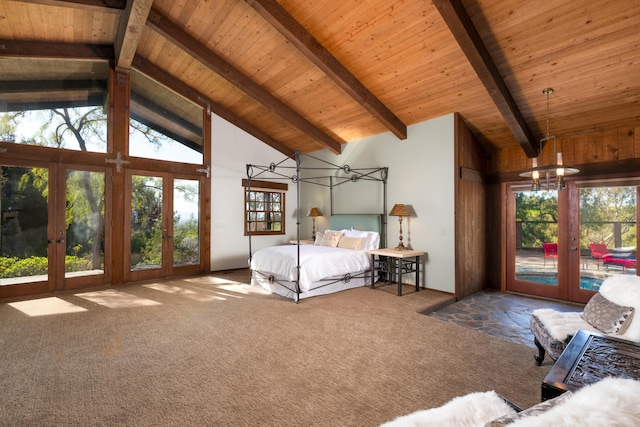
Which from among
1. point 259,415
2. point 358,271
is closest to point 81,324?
point 259,415

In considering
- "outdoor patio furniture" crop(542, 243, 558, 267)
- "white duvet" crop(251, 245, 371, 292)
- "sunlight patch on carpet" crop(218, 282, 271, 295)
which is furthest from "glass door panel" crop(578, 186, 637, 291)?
"sunlight patch on carpet" crop(218, 282, 271, 295)

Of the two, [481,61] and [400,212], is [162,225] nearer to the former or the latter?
[400,212]

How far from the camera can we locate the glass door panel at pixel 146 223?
6009 mm

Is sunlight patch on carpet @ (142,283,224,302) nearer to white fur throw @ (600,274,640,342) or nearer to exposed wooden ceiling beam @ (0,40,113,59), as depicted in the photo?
exposed wooden ceiling beam @ (0,40,113,59)

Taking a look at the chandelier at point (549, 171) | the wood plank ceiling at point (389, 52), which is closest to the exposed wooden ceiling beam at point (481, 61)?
the wood plank ceiling at point (389, 52)

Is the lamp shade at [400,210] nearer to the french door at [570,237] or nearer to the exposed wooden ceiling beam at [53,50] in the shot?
the french door at [570,237]

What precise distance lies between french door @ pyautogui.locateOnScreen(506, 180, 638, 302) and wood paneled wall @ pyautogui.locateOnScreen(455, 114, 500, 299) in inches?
12.7

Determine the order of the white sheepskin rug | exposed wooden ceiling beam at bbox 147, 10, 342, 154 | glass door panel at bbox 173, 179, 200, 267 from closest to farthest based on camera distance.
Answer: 1. the white sheepskin rug
2. exposed wooden ceiling beam at bbox 147, 10, 342, 154
3. glass door panel at bbox 173, 179, 200, 267

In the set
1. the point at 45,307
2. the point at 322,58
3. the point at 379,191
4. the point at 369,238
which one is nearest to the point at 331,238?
the point at 369,238

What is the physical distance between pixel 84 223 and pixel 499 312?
22.8 ft

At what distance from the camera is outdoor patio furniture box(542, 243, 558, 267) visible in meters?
5.09

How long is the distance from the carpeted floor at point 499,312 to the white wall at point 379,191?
54cm

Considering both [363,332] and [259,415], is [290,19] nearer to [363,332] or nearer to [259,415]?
[363,332]

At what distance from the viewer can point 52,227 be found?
204 inches
